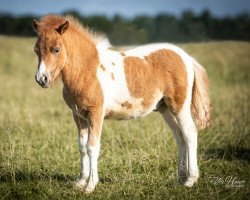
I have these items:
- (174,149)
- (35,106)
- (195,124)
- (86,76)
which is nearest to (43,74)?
(86,76)

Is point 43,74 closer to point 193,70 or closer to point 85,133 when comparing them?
point 85,133

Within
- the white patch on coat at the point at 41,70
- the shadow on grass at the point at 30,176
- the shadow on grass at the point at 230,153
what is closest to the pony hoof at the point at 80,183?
the shadow on grass at the point at 30,176

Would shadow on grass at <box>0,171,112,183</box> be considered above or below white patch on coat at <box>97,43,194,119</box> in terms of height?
below

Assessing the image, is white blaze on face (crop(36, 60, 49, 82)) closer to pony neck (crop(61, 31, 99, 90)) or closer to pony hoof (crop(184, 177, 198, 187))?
pony neck (crop(61, 31, 99, 90))

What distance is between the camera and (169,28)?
24844 millimetres

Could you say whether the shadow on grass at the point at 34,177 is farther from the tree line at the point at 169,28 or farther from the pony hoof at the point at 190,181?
the tree line at the point at 169,28

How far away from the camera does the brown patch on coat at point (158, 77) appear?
6.31 metres

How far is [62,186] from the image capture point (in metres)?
6.26

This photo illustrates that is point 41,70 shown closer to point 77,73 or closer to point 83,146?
point 77,73

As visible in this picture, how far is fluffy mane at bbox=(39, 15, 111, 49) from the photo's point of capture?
18.9 ft

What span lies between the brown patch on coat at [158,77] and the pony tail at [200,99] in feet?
1.06

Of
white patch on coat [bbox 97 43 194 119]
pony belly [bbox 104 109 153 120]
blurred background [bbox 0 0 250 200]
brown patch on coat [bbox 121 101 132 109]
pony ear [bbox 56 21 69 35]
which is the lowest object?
blurred background [bbox 0 0 250 200]

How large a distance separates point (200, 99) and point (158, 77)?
0.86 meters
